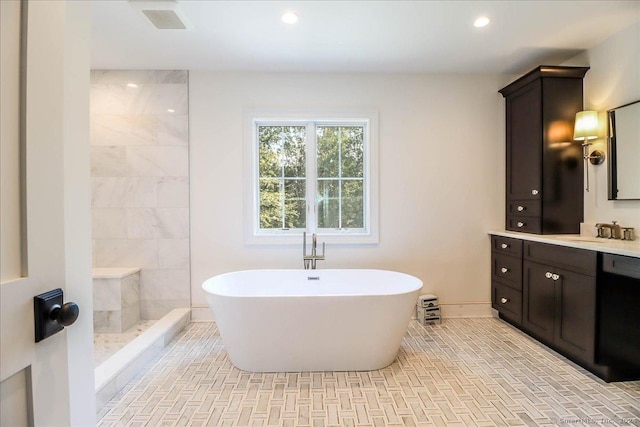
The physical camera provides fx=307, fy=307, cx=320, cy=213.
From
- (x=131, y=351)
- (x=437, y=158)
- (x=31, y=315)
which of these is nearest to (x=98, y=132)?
(x=131, y=351)

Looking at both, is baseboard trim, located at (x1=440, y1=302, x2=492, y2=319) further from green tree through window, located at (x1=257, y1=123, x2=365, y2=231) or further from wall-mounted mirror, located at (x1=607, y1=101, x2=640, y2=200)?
wall-mounted mirror, located at (x1=607, y1=101, x2=640, y2=200)

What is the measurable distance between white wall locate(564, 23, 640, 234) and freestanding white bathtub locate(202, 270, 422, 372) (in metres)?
1.83

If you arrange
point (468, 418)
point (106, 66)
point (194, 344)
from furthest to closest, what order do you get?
1. point (106, 66)
2. point (194, 344)
3. point (468, 418)

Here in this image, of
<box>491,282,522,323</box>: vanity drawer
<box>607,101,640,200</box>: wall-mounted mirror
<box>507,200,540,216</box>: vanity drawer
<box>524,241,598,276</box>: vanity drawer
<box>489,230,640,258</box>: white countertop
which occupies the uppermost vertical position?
<box>607,101,640,200</box>: wall-mounted mirror

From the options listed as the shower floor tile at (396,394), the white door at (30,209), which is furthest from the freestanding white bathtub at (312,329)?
the white door at (30,209)

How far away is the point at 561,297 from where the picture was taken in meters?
2.30

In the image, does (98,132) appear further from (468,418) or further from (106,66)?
(468,418)

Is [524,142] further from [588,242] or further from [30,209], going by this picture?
[30,209]

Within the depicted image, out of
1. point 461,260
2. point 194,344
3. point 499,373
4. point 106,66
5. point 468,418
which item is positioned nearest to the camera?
point 468,418

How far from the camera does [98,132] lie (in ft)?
10.1

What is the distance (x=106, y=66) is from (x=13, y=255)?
3.22 metres

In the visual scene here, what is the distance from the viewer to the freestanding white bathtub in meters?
2.06

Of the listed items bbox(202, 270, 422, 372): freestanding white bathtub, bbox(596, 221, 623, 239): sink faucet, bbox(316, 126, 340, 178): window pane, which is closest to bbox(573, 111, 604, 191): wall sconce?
bbox(596, 221, 623, 239): sink faucet

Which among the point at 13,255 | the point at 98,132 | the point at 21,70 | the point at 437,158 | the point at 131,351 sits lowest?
the point at 131,351
